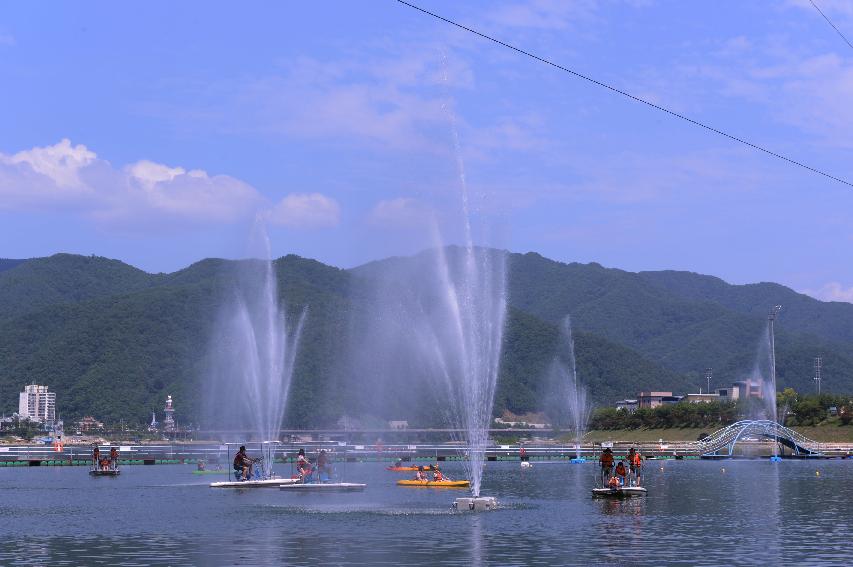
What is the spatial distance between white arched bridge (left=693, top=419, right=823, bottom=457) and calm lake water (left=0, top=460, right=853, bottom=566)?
7295 cm

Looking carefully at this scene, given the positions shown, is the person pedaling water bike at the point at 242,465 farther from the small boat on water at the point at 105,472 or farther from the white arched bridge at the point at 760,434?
the white arched bridge at the point at 760,434

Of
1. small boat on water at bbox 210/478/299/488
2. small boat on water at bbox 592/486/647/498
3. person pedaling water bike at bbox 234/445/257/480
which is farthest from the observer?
person pedaling water bike at bbox 234/445/257/480

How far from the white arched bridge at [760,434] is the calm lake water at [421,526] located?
7295cm

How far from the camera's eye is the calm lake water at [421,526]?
3869 centimetres

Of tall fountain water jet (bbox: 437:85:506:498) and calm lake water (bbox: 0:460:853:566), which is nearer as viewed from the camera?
calm lake water (bbox: 0:460:853:566)

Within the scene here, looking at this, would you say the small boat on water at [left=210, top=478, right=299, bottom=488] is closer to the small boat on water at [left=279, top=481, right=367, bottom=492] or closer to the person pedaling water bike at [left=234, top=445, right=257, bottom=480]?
the person pedaling water bike at [left=234, top=445, right=257, bottom=480]

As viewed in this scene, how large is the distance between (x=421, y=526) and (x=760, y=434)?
415ft

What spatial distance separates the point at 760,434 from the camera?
16612cm

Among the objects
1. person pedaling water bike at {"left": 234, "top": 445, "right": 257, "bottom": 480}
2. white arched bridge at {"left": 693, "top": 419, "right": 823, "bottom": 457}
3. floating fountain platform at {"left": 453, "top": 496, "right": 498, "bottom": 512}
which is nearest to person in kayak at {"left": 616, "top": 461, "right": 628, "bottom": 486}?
floating fountain platform at {"left": 453, "top": 496, "right": 498, "bottom": 512}

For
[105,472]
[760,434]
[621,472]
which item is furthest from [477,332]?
[760,434]

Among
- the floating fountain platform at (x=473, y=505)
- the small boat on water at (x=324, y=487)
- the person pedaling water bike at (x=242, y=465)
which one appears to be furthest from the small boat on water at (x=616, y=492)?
the person pedaling water bike at (x=242, y=465)

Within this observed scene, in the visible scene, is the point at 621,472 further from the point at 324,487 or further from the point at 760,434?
the point at 760,434

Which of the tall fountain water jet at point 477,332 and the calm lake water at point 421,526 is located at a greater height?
the tall fountain water jet at point 477,332

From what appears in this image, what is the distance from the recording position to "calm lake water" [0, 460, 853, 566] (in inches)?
1523
